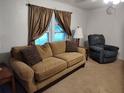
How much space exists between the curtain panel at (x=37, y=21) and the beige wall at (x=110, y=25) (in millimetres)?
2381

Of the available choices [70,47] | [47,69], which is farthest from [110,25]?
[47,69]

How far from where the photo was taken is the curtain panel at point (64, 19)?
143 inches

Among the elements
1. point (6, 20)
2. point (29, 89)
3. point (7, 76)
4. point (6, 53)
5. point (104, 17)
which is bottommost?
point (29, 89)

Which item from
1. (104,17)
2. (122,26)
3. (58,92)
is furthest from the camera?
(104,17)

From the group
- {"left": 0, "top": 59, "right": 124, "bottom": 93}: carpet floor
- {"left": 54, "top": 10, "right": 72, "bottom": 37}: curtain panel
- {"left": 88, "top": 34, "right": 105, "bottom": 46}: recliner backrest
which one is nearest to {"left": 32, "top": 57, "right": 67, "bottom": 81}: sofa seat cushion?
{"left": 0, "top": 59, "right": 124, "bottom": 93}: carpet floor

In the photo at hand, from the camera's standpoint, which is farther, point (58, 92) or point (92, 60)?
point (92, 60)

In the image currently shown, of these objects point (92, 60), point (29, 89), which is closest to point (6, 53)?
point (29, 89)

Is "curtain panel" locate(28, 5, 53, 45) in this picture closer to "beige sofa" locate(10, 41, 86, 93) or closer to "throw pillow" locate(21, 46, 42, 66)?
"beige sofa" locate(10, 41, 86, 93)

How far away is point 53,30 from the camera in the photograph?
3676 mm

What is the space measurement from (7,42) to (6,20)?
0.52 m

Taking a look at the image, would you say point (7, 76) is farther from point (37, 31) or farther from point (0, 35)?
point (37, 31)

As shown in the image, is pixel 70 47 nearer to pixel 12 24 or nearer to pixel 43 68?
pixel 43 68

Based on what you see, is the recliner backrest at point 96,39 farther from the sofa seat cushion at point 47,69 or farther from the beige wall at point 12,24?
the beige wall at point 12,24

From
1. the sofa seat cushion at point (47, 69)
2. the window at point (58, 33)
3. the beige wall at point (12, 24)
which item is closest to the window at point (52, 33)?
the window at point (58, 33)
